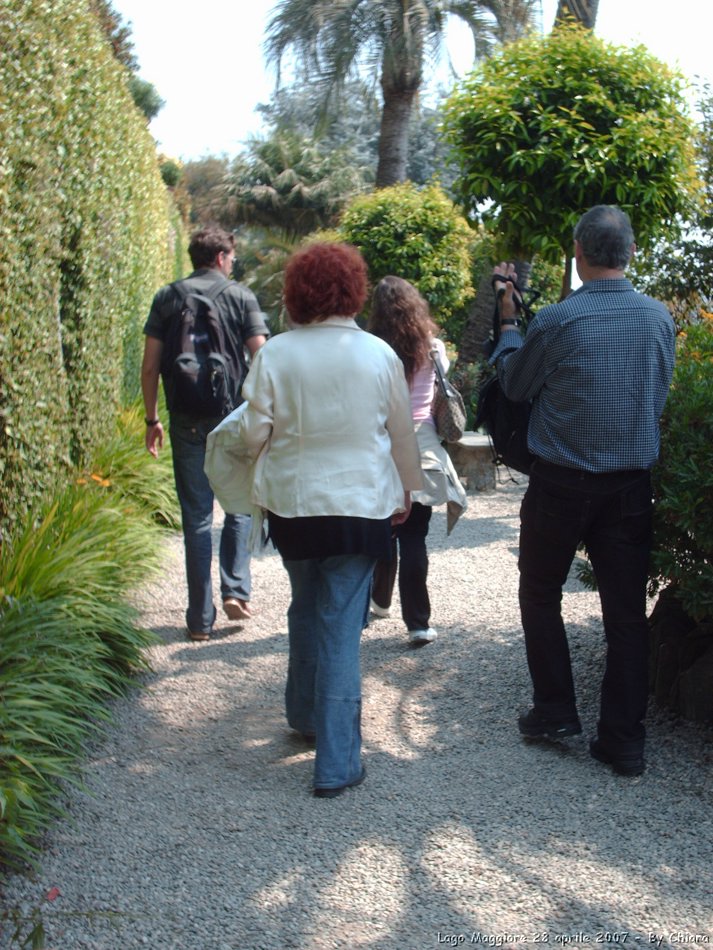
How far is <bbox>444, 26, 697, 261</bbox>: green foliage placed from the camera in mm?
5094

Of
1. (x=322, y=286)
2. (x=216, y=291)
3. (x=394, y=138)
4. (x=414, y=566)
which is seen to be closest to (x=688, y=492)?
(x=322, y=286)

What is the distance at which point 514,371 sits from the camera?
3656 mm

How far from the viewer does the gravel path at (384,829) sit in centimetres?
276

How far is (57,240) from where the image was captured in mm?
5496

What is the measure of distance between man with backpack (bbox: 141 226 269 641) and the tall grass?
452mm

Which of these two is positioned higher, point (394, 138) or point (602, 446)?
point (394, 138)

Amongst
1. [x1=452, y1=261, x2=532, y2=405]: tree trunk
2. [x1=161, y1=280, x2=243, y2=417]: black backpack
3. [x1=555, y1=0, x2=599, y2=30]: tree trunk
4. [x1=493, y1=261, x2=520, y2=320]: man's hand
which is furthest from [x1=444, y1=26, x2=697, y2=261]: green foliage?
[x1=452, y1=261, x2=532, y2=405]: tree trunk

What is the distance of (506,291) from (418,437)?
1106mm

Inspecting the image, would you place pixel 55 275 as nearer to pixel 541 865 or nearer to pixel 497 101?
pixel 497 101

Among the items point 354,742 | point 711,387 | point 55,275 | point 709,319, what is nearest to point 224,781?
point 354,742

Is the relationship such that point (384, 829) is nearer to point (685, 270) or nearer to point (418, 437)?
point (418, 437)

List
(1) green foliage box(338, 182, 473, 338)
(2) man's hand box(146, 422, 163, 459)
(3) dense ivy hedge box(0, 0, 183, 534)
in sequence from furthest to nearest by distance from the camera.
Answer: (1) green foliage box(338, 182, 473, 338) → (2) man's hand box(146, 422, 163, 459) → (3) dense ivy hedge box(0, 0, 183, 534)

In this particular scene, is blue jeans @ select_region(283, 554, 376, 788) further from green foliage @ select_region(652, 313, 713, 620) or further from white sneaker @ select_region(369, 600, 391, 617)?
white sneaker @ select_region(369, 600, 391, 617)

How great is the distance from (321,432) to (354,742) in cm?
114
